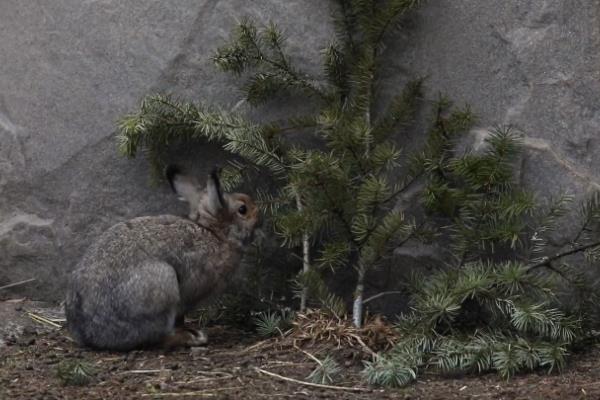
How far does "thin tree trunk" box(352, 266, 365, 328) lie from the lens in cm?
728

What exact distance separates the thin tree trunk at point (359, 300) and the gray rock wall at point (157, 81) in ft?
3.91

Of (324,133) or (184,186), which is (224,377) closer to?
(184,186)

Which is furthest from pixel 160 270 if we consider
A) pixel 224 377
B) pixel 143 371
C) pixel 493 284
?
pixel 493 284

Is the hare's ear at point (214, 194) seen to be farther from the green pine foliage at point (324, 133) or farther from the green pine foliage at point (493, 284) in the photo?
the green pine foliage at point (493, 284)

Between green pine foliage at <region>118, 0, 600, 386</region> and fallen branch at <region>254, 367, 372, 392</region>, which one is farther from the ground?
green pine foliage at <region>118, 0, 600, 386</region>

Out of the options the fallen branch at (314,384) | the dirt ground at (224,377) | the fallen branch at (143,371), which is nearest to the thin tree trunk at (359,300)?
the dirt ground at (224,377)

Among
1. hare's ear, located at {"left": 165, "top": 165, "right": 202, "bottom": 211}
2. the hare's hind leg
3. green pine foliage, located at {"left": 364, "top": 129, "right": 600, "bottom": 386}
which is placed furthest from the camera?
hare's ear, located at {"left": 165, "top": 165, "right": 202, "bottom": 211}

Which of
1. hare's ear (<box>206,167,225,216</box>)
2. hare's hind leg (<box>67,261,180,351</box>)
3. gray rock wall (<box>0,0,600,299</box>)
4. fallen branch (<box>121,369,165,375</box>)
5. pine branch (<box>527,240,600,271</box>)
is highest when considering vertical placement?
gray rock wall (<box>0,0,600,299</box>)

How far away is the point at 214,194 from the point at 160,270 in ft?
2.00

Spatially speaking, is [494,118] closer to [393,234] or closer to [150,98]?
[393,234]

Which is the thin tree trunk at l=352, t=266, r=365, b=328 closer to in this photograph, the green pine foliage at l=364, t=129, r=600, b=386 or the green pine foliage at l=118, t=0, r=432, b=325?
the green pine foliage at l=118, t=0, r=432, b=325

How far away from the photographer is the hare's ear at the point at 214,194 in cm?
737

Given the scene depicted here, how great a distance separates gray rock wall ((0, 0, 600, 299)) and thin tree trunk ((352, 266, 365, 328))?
1.19m

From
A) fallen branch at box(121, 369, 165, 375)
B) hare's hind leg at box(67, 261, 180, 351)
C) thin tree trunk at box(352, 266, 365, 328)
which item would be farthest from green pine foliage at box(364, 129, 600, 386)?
hare's hind leg at box(67, 261, 180, 351)
